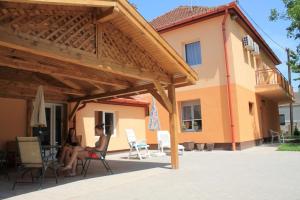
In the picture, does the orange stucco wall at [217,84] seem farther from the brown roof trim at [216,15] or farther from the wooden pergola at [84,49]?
the wooden pergola at [84,49]

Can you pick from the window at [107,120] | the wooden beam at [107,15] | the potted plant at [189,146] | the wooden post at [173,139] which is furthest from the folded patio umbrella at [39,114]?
the potted plant at [189,146]

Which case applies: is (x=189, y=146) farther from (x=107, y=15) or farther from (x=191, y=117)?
(x=107, y=15)

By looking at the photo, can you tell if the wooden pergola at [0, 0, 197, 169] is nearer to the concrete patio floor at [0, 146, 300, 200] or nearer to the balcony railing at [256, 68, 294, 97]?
the concrete patio floor at [0, 146, 300, 200]

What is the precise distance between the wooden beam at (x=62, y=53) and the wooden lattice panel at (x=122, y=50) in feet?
0.49

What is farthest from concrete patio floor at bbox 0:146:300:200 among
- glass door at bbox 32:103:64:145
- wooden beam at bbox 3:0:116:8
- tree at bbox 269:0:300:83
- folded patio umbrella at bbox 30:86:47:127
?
tree at bbox 269:0:300:83

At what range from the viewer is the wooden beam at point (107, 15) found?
664 cm

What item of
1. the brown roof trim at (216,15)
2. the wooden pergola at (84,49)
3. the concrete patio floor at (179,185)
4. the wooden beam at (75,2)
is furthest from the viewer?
the brown roof trim at (216,15)

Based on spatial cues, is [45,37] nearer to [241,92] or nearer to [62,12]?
[62,12]

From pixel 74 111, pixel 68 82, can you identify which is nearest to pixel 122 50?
pixel 68 82

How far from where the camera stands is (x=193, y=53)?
55.8ft

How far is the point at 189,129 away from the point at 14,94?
30.8 feet

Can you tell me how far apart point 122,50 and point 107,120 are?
829 centimetres

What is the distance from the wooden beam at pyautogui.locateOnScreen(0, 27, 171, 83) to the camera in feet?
15.7

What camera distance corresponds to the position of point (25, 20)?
515 centimetres
